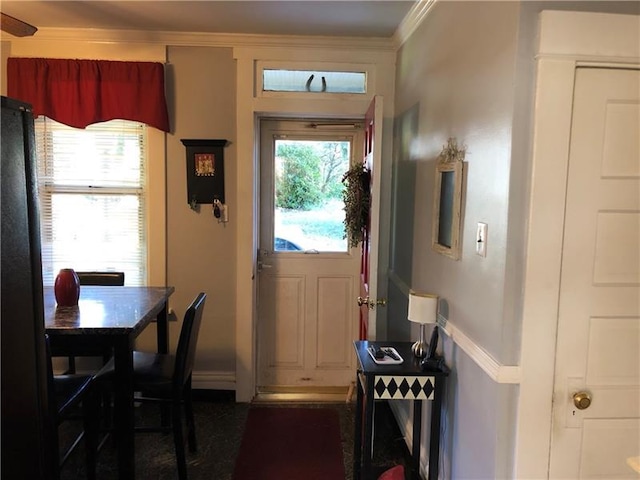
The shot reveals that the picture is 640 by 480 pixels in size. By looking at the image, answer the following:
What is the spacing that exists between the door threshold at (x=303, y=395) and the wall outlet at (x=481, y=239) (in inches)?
78.5

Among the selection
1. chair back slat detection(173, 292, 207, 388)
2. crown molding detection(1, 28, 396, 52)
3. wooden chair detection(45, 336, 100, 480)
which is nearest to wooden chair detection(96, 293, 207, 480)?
chair back slat detection(173, 292, 207, 388)

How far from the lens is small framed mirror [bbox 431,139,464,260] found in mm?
1922

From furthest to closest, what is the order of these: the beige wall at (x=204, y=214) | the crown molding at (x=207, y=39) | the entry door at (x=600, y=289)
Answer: the beige wall at (x=204, y=214) → the crown molding at (x=207, y=39) → the entry door at (x=600, y=289)

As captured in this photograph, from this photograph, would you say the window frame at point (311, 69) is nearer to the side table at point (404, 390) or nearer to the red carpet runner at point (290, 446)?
the side table at point (404, 390)

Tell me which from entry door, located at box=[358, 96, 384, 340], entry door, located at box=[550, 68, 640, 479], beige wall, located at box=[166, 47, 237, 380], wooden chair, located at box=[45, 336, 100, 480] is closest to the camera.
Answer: entry door, located at box=[550, 68, 640, 479]

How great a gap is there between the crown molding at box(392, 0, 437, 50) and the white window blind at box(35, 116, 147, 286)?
175 cm

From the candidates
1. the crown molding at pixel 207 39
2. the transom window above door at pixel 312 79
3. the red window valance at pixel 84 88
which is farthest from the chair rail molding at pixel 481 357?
the red window valance at pixel 84 88

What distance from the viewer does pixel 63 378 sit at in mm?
2107

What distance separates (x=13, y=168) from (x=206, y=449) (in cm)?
222

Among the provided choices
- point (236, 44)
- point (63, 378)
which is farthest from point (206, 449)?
point (236, 44)

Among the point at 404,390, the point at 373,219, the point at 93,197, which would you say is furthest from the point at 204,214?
the point at 404,390

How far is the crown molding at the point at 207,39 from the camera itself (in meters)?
3.06

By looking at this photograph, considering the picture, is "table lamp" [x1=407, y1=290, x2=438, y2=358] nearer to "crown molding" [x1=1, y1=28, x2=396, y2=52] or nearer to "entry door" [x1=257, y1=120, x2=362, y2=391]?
"entry door" [x1=257, y1=120, x2=362, y2=391]

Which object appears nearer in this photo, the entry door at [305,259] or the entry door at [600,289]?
the entry door at [600,289]
